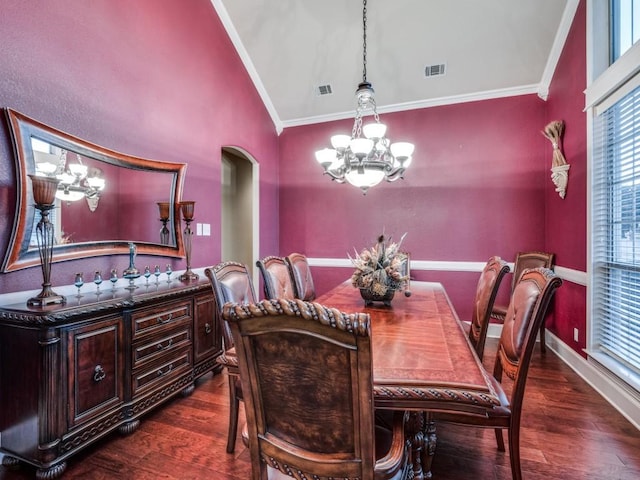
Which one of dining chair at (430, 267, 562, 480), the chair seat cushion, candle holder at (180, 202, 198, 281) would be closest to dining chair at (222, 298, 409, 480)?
the chair seat cushion

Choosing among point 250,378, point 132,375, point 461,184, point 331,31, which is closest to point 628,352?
point 461,184

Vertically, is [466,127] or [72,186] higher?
[466,127]

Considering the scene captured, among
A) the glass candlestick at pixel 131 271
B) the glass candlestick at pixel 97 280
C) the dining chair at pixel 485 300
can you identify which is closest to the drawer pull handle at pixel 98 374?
the glass candlestick at pixel 97 280

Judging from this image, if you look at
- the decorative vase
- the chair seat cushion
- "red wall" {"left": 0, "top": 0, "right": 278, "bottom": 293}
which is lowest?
the chair seat cushion

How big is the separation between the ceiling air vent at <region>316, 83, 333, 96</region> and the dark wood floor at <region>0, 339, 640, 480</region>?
381cm

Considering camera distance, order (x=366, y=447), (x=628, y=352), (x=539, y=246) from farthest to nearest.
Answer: (x=539, y=246) < (x=628, y=352) < (x=366, y=447)

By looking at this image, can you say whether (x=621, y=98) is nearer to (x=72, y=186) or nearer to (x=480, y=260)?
(x=480, y=260)

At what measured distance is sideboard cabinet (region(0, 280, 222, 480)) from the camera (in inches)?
63.6

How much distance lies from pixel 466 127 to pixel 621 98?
1845 millimetres

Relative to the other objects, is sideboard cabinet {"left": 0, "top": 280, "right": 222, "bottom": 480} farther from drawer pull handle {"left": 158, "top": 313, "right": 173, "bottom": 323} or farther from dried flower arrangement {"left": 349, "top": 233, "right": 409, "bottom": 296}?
dried flower arrangement {"left": 349, "top": 233, "right": 409, "bottom": 296}

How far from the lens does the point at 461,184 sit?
4.14 meters

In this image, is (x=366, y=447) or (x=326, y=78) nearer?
(x=366, y=447)

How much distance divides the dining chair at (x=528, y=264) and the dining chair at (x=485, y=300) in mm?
1326

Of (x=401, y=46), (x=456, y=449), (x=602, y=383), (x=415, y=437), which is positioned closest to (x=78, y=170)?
(x=415, y=437)
